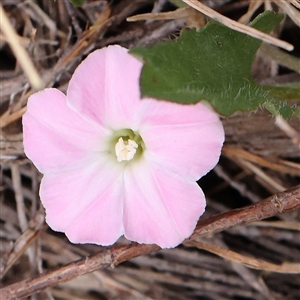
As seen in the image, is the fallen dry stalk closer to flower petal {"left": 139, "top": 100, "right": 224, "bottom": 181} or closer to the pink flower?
the pink flower

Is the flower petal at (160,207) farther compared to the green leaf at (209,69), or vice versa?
the flower petal at (160,207)

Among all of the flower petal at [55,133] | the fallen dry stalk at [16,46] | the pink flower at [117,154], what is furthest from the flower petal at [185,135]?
the fallen dry stalk at [16,46]

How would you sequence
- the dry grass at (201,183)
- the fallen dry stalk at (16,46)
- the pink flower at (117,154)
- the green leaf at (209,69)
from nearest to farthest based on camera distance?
the green leaf at (209,69)
the pink flower at (117,154)
the fallen dry stalk at (16,46)
the dry grass at (201,183)

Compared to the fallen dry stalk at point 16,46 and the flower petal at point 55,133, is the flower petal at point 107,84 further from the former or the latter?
the fallen dry stalk at point 16,46

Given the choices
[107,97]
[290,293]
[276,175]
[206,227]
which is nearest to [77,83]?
[107,97]

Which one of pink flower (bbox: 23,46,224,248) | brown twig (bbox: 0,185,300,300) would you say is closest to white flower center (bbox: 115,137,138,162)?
pink flower (bbox: 23,46,224,248)
